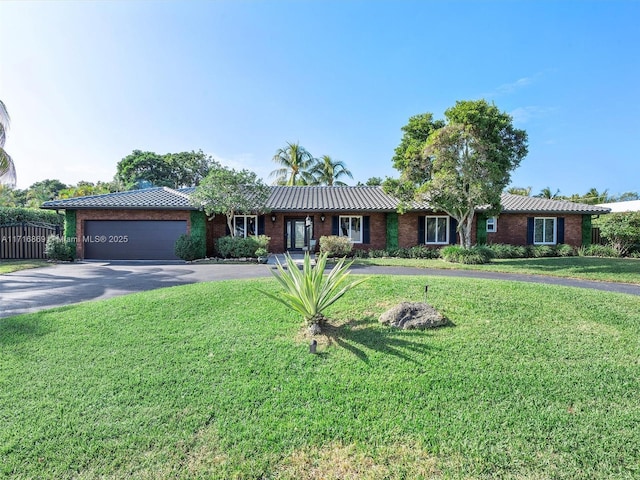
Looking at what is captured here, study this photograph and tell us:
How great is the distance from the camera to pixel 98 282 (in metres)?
10.3

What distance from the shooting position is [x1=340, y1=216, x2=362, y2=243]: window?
19.3 meters

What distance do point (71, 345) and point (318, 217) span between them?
15005mm

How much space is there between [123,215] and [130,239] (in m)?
1.35

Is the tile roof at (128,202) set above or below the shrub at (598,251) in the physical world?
above

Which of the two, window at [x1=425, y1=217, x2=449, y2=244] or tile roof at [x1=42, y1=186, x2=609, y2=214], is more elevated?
tile roof at [x1=42, y1=186, x2=609, y2=214]

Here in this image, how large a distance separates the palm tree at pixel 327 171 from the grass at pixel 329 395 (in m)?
27.4

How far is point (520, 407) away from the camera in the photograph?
3367 millimetres

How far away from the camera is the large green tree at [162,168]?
125 feet

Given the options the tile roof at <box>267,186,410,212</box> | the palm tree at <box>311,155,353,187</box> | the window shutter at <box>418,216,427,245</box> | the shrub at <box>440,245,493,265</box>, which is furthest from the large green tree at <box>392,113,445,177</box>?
the palm tree at <box>311,155,353,187</box>

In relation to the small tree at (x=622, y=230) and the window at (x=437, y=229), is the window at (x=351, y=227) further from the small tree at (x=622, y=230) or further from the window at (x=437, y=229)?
the small tree at (x=622, y=230)

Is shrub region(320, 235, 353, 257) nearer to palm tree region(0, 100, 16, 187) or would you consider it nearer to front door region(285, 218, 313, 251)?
front door region(285, 218, 313, 251)

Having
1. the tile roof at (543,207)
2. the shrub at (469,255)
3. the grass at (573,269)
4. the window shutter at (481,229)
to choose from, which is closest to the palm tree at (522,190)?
the tile roof at (543,207)

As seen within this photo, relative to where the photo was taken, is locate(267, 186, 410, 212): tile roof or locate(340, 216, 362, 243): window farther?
locate(340, 216, 362, 243): window

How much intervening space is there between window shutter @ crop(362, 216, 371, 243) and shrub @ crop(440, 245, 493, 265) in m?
4.81
